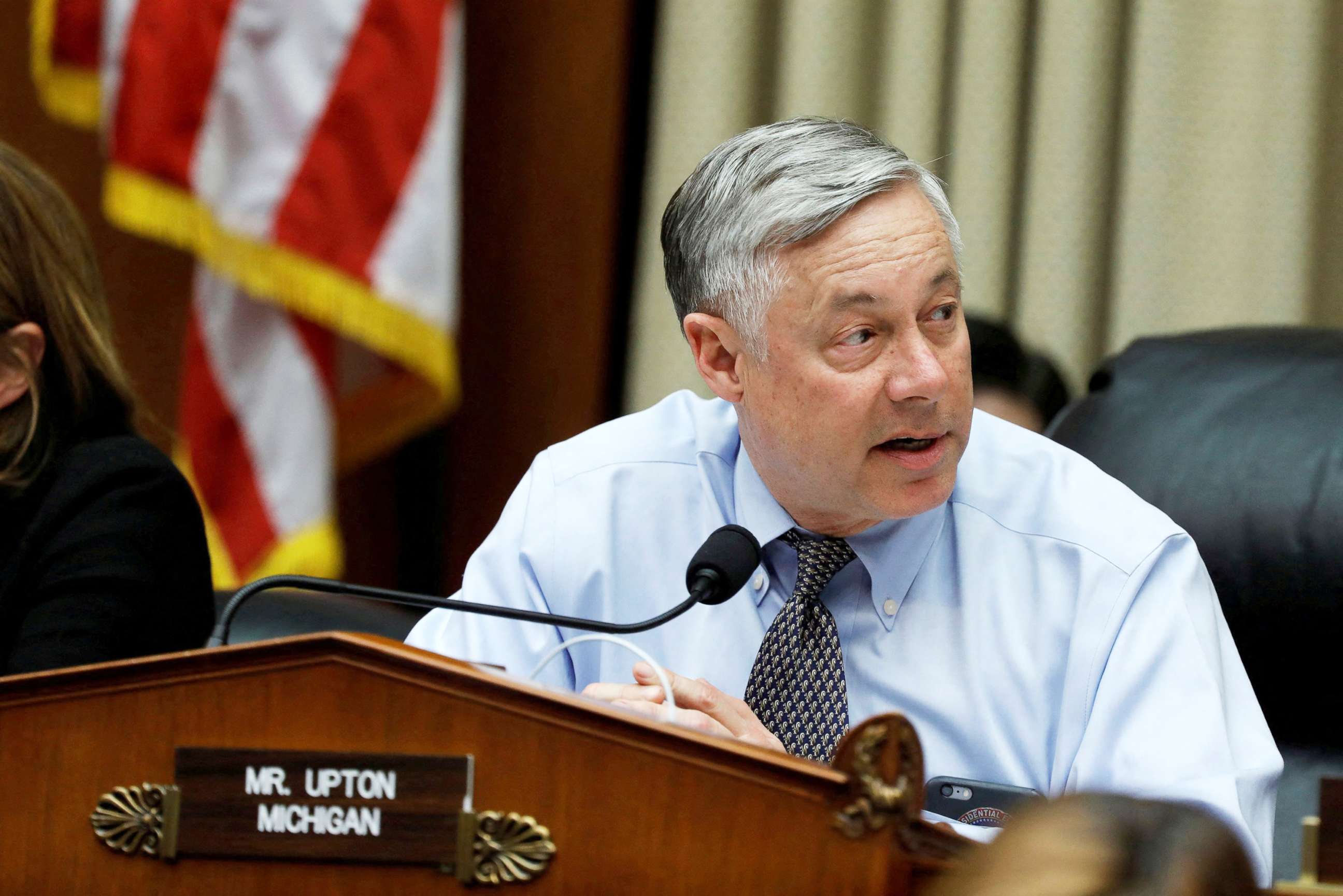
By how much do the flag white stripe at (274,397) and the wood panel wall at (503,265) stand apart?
269 mm

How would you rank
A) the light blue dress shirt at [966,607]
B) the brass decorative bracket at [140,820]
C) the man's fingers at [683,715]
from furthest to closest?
the light blue dress shirt at [966,607] < the man's fingers at [683,715] < the brass decorative bracket at [140,820]

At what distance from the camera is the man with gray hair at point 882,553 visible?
4.88 feet

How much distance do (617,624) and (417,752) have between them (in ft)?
1.17

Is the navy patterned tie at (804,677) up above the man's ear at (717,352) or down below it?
below

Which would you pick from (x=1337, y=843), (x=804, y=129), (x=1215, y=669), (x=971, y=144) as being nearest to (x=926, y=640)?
(x=1215, y=669)

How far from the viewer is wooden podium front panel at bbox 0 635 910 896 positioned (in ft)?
2.90

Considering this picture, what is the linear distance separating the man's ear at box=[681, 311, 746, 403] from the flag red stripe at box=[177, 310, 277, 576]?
1421mm

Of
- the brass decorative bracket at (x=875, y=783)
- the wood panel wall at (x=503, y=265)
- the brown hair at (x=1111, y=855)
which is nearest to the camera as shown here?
the brown hair at (x=1111, y=855)

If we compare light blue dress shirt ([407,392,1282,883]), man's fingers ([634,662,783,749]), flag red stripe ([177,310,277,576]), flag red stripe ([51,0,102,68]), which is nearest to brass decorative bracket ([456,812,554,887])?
man's fingers ([634,662,783,749])

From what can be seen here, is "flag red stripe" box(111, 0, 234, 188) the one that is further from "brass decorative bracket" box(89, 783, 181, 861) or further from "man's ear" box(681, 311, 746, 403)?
"brass decorative bracket" box(89, 783, 181, 861)

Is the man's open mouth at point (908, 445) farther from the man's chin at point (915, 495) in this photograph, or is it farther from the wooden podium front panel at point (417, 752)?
the wooden podium front panel at point (417, 752)

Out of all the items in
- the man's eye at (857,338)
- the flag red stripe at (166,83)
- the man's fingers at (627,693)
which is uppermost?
the flag red stripe at (166,83)

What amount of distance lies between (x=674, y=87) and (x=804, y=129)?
148 cm

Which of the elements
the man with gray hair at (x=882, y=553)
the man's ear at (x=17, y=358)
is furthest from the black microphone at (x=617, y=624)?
the man's ear at (x=17, y=358)
